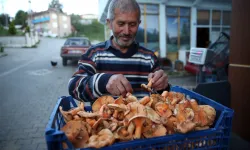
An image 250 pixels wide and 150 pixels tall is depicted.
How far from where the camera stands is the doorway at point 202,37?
539 inches

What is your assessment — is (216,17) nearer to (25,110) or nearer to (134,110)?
(25,110)

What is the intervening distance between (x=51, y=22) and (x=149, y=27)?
63685mm

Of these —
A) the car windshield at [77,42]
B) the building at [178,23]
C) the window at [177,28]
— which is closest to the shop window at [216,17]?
the building at [178,23]

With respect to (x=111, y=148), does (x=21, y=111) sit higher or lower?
lower

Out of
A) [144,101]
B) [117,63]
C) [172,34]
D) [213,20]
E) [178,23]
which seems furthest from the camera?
[213,20]

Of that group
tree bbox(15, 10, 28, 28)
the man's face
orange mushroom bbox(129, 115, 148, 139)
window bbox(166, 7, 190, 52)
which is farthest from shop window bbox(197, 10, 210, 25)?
tree bbox(15, 10, 28, 28)

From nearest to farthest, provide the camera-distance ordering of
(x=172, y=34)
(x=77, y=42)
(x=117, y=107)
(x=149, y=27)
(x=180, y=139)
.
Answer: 1. (x=180, y=139)
2. (x=117, y=107)
3. (x=149, y=27)
4. (x=172, y=34)
5. (x=77, y=42)

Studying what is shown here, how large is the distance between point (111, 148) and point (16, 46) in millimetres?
36237

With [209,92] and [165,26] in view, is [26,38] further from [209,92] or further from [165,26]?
[209,92]

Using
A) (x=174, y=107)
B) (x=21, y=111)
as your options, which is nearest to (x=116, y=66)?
(x=174, y=107)

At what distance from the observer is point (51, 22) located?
6825cm

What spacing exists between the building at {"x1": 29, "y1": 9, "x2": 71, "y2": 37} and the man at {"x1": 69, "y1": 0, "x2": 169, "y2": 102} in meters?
69.1

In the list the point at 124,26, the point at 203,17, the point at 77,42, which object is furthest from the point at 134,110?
the point at 77,42

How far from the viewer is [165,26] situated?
40.7ft
